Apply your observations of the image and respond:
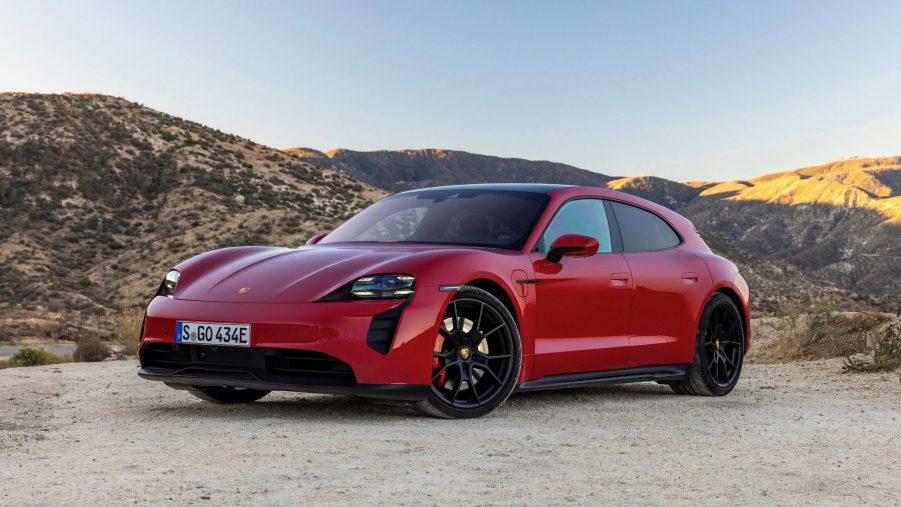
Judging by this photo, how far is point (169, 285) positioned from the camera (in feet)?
22.6

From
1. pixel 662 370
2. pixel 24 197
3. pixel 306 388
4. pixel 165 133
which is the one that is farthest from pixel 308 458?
pixel 165 133

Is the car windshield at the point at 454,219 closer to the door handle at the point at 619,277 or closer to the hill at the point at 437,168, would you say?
the door handle at the point at 619,277

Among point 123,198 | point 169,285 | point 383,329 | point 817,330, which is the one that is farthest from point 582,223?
point 123,198

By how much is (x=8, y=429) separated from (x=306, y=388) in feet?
6.23

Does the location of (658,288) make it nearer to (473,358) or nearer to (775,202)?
(473,358)

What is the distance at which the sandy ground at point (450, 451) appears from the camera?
4.32 meters

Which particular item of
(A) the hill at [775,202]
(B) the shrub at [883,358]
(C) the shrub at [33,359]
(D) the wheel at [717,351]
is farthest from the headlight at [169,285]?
(A) the hill at [775,202]

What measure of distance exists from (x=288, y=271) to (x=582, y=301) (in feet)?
6.79

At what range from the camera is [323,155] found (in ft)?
549

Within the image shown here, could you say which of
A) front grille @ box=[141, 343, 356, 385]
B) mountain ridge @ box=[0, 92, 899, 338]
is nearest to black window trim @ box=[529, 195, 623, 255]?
front grille @ box=[141, 343, 356, 385]

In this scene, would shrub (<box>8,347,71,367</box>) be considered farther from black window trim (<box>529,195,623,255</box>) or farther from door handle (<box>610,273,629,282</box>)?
door handle (<box>610,273,629,282</box>)

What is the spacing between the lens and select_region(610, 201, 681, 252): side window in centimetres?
803

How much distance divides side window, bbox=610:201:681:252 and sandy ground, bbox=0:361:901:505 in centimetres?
122

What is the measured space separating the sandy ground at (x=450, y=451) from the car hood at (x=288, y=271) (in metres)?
0.78
